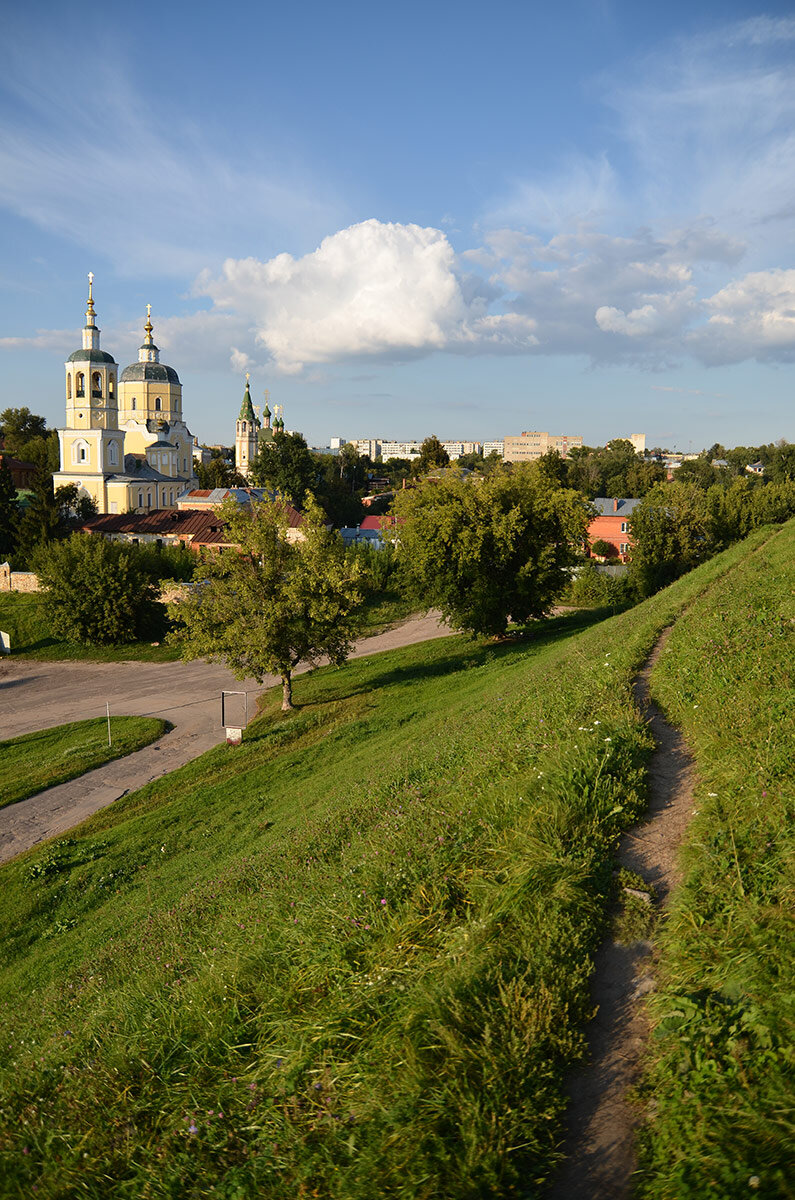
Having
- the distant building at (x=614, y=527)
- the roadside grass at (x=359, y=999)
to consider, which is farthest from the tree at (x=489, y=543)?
the distant building at (x=614, y=527)

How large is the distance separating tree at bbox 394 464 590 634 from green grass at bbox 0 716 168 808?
34.6 ft

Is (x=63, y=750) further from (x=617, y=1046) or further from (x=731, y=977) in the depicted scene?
(x=731, y=977)

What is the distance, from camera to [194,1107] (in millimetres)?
4059

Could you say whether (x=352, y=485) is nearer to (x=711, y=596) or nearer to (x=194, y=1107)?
(x=711, y=596)

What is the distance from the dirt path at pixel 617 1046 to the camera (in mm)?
3414

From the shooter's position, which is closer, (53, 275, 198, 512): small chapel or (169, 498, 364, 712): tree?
(169, 498, 364, 712): tree

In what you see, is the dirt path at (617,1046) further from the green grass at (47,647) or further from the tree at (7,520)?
the tree at (7,520)

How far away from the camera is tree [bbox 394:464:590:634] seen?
84.2 ft

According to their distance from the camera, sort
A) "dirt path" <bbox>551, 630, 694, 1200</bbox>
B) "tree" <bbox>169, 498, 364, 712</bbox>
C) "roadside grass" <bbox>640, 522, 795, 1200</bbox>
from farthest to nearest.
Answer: "tree" <bbox>169, 498, 364, 712</bbox>, "dirt path" <bbox>551, 630, 694, 1200</bbox>, "roadside grass" <bbox>640, 522, 795, 1200</bbox>

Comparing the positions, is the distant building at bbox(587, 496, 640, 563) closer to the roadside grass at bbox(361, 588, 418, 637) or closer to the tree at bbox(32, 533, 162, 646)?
the roadside grass at bbox(361, 588, 418, 637)

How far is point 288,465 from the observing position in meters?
70.9

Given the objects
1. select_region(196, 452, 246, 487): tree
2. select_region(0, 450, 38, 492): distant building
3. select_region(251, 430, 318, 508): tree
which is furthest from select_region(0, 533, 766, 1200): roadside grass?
select_region(0, 450, 38, 492): distant building

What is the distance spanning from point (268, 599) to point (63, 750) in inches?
293

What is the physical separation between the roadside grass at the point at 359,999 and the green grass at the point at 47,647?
2620 cm
